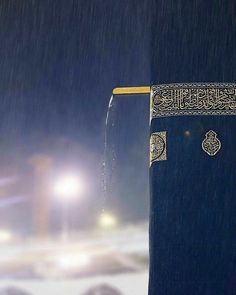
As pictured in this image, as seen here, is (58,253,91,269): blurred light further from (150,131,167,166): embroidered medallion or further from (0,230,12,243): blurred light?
(150,131,167,166): embroidered medallion

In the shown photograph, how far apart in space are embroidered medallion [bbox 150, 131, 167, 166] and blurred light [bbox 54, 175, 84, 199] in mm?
1716

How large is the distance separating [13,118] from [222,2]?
82.1 inches

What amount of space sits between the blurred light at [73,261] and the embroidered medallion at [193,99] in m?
1.88

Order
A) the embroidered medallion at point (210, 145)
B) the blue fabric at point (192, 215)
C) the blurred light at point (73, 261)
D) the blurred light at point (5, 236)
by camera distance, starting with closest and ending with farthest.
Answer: the blue fabric at point (192, 215)
the embroidered medallion at point (210, 145)
the blurred light at point (73, 261)
the blurred light at point (5, 236)

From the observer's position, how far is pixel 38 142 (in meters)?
4.28

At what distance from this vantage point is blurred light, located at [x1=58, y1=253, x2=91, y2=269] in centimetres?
414

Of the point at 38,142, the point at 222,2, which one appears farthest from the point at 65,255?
the point at 222,2

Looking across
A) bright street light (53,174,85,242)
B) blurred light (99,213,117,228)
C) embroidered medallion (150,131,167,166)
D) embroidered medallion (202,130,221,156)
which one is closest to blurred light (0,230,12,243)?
bright street light (53,174,85,242)

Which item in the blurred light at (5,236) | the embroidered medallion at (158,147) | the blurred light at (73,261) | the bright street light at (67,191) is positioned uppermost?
the embroidered medallion at (158,147)

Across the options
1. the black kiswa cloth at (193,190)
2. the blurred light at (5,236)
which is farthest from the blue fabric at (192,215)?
the blurred light at (5,236)

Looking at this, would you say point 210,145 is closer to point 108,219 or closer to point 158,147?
point 158,147

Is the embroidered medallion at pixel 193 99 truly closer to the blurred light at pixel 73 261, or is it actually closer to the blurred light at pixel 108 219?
the blurred light at pixel 108 219

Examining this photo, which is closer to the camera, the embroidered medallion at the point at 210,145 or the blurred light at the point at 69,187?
the embroidered medallion at the point at 210,145

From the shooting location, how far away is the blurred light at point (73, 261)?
13.6 ft
